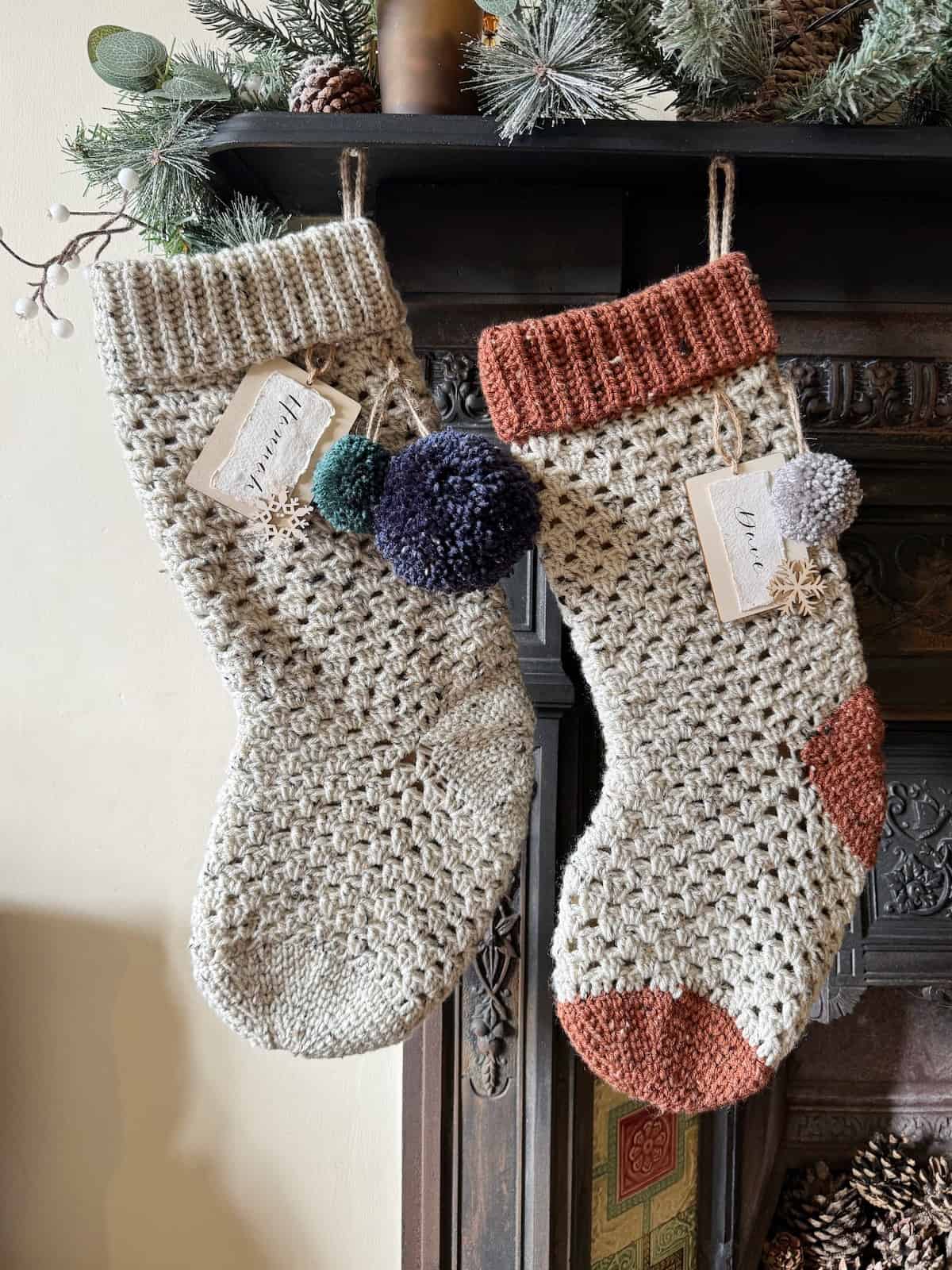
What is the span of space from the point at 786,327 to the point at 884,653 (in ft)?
1.17

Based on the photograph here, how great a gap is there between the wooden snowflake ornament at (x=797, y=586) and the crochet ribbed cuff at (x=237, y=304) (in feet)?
1.25

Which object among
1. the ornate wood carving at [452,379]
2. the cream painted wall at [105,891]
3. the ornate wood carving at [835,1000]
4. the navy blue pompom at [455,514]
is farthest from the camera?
the cream painted wall at [105,891]

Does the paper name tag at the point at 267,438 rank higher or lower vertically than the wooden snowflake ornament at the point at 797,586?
higher

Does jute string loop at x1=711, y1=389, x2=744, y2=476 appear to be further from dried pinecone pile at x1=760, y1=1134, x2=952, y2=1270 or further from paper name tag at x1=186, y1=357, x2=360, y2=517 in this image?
dried pinecone pile at x1=760, y1=1134, x2=952, y2=1270

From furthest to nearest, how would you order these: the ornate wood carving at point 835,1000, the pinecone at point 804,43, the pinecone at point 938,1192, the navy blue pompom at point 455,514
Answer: the pinecone at point 938,1192 → the ornate wood carving at point 835,1000 → the pinecone at point 804,43 → the navy blue pompom at point 455,514

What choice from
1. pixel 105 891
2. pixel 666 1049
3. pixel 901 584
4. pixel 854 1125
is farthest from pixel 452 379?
pixel 854 1125

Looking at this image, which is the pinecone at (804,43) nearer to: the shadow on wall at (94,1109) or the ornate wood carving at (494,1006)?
the ornate wood carving at (494,1006)

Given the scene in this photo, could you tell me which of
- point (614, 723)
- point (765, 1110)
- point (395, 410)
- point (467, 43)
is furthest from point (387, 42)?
point (765, 1110)

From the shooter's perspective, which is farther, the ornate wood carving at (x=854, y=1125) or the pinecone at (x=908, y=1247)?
the ornate wood carving at (x=854, y=1125)

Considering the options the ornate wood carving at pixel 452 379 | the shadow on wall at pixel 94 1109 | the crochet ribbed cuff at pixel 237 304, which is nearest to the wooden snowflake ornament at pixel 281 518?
the crochet ribbed cuff at pixel 237 304

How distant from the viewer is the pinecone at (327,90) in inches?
31.6

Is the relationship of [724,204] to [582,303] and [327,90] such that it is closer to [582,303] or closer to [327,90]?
[582,303]

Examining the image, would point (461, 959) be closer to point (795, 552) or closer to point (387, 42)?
point (795, 552)

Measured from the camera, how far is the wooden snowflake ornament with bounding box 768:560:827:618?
0.79m
